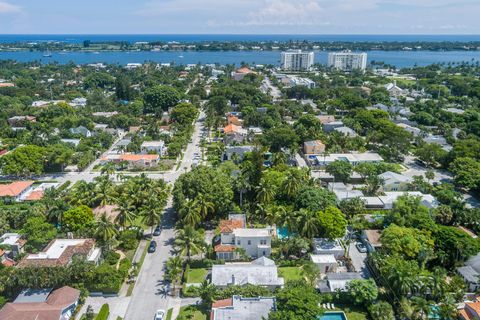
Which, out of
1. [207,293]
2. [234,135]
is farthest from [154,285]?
[234,135]

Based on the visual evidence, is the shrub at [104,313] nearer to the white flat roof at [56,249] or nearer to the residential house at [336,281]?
the white flat roof at [56,249]

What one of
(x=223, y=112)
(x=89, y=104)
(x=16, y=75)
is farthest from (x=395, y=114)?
(x=16, y=75)

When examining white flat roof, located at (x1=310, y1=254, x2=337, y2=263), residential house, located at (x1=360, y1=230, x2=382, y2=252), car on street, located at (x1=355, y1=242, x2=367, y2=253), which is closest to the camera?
white flat roof, located at (x1=310, y1=254, x2=337, y2=263)

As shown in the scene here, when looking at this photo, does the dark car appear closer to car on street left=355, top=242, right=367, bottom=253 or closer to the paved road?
the paved road


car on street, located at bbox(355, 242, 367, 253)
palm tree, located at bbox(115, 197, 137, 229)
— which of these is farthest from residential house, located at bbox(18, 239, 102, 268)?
car on street, located at bbox(355, 242, 367, 253)

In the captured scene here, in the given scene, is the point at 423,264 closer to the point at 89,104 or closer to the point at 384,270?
the point at 384,270
